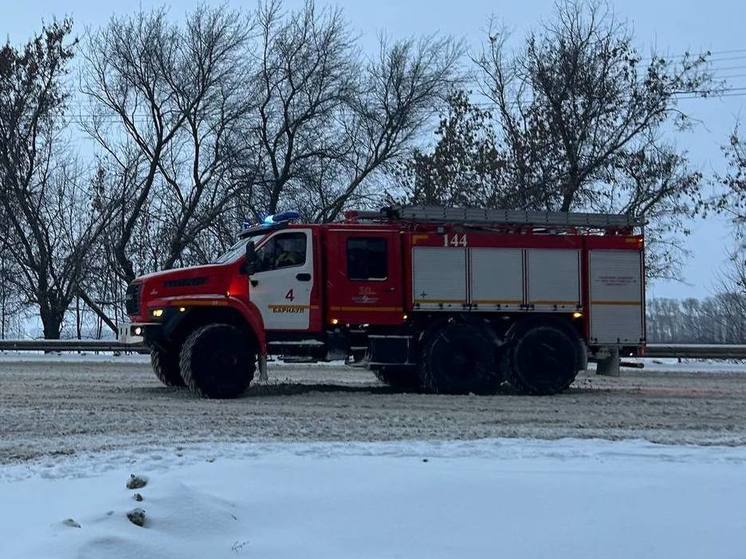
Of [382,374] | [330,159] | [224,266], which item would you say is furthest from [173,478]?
[330,159]

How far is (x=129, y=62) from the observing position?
1299 inches

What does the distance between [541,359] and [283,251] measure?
14.8 feet

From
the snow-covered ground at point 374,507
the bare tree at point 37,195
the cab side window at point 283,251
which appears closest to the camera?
the snow-covered ground at point 374,507

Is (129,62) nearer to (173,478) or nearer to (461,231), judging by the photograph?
(461,231)

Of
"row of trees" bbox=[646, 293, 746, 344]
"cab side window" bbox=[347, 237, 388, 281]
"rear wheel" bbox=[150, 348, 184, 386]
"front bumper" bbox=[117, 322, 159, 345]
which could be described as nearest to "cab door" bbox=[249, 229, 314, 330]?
"cab side window" bbox=[347, 237, 388, 281]

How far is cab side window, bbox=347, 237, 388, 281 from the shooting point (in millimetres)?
15352

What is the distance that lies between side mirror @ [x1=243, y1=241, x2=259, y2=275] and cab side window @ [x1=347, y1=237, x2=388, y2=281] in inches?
57.2

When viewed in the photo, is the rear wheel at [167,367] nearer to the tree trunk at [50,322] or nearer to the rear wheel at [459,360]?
the rear wheel at [459,360]

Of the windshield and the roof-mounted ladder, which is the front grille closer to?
the windshield

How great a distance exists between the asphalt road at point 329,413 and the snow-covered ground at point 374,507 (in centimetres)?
176

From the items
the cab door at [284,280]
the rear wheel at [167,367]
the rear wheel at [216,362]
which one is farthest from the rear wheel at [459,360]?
the rear wheel at [167,367]

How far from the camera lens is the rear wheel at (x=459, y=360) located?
612 inches

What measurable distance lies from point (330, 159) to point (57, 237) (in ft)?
32.1

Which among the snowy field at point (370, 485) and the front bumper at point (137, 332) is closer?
the snowy field at point (370, 485)
